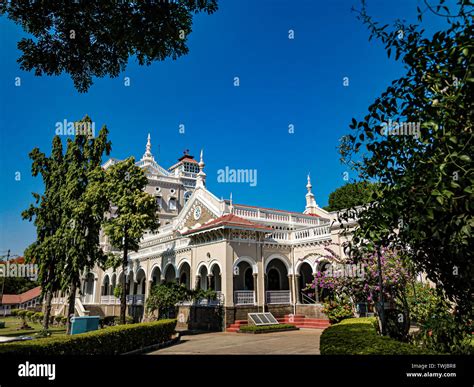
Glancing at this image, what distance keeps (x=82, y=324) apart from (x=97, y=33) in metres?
14.1

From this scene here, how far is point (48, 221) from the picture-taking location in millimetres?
24984

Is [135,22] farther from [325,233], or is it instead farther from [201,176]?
[201,176]

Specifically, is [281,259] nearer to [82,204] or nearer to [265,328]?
[265,328]

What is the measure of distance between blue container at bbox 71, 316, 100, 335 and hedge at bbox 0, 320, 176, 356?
138 inches

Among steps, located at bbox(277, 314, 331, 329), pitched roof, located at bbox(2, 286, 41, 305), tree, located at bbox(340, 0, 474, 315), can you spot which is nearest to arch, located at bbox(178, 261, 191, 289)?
steps, located at bbox(277, 314, 331, 329)

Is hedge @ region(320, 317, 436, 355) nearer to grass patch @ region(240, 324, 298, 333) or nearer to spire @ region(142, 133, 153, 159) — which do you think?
grass patch @ region(240, 324, 298, 333)

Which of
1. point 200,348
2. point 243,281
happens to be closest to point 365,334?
point 200,348

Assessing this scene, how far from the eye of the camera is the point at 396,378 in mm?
4555

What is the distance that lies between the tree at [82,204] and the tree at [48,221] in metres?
0.59

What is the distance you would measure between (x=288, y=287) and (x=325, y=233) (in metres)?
5.74

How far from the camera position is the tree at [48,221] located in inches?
942

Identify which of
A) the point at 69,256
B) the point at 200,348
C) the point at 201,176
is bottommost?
the point at 200,348

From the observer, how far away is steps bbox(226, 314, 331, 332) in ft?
69.9

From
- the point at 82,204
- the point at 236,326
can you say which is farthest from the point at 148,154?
the point at 236,326
